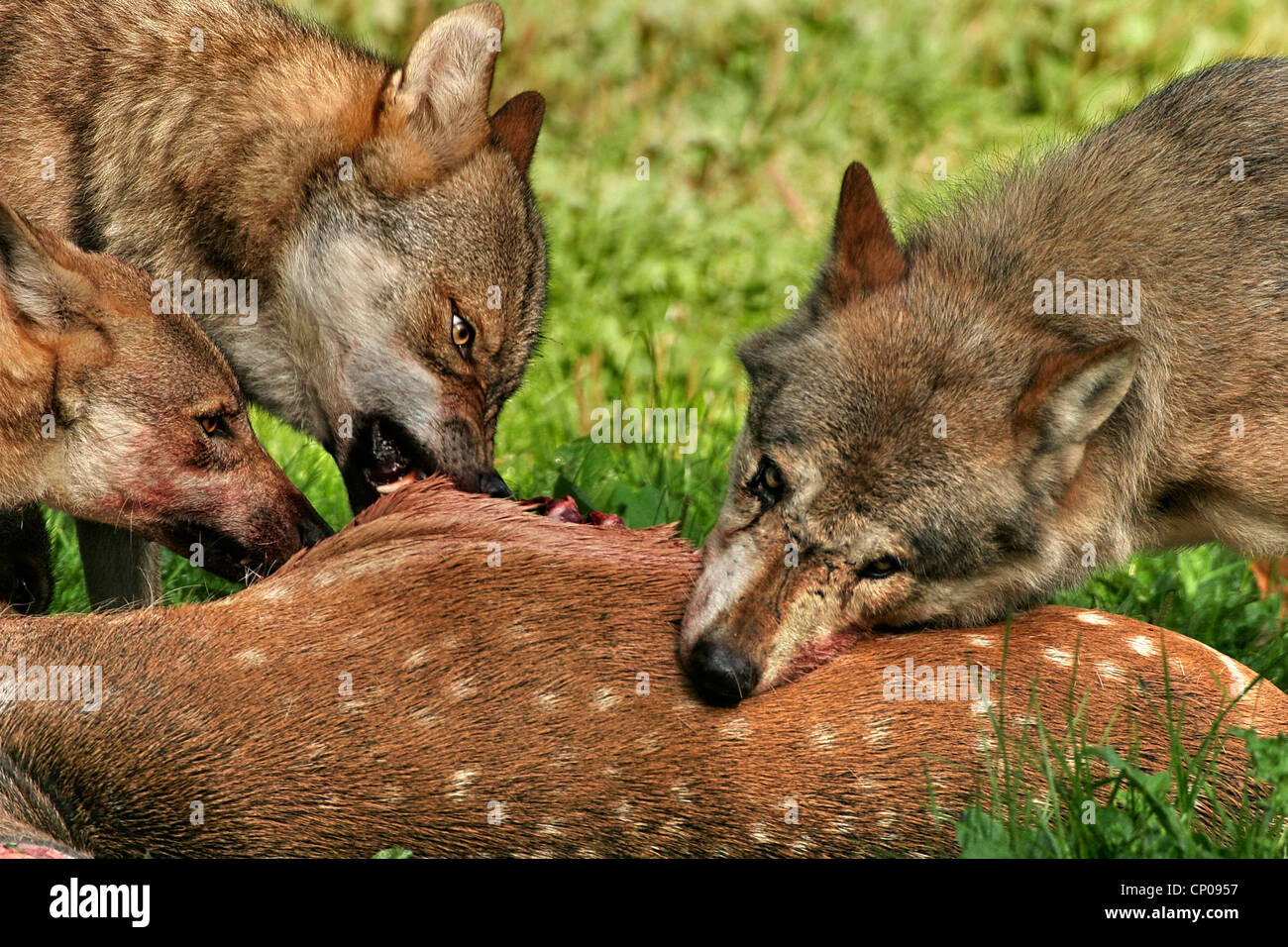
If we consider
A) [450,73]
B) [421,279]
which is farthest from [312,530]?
[450,73]

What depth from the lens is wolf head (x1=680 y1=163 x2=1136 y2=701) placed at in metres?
3.96

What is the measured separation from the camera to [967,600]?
413cm

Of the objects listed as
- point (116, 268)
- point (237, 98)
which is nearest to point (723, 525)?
point (116, 268)

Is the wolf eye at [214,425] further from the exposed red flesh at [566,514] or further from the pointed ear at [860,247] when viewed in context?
the pointed ear at [860,247]

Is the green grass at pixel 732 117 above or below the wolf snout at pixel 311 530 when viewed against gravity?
above

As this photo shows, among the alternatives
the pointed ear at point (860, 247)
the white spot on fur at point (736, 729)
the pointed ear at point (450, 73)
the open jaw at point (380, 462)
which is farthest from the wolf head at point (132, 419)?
the pointed ear at point (860, 247)

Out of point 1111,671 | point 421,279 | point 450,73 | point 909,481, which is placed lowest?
point 1111,671

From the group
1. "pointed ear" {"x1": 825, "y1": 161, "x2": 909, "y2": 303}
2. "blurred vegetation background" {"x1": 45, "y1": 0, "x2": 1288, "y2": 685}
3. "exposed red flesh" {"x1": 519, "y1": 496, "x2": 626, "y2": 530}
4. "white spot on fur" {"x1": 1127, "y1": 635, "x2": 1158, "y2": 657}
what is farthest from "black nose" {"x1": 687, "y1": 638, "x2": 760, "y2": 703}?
"blurred vegetation background" {"x1": 45, "y1": 0, "x2": 1288, "y2": 685}

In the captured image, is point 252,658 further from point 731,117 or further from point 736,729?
point 731,117

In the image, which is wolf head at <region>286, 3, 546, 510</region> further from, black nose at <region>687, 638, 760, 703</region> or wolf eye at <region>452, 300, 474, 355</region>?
black nose at <region>687, 638, 760, 703</region>

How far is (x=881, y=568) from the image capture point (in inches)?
159

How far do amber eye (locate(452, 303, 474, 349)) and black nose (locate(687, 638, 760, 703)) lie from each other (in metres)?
1.79

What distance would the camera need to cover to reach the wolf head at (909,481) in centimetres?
396

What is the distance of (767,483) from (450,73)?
195cm
